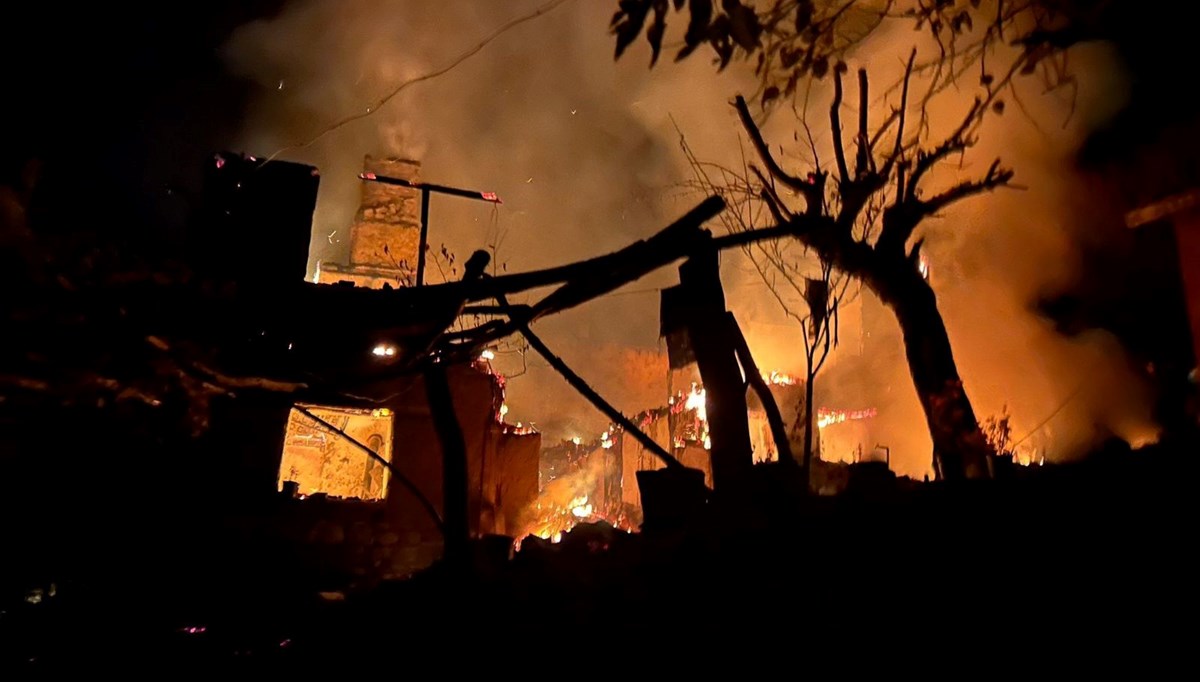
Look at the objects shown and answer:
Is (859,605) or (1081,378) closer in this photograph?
(859,605)

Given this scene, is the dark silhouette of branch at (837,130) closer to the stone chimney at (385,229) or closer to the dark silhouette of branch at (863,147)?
the dark silhouette of branch at (863,147)

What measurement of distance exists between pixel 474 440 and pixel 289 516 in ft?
14.9

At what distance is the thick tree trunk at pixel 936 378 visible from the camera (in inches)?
440

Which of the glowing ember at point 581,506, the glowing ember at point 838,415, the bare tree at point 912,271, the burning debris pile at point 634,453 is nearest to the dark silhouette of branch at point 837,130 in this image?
the bare tree at point 912,271

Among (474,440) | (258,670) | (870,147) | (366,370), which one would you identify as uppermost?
(870,147)

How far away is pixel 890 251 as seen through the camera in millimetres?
12023

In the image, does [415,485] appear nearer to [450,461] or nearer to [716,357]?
[716,357]

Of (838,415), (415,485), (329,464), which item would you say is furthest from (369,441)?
(838,415)

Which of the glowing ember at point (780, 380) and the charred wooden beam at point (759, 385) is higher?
the glowing ember at point (780, 380)

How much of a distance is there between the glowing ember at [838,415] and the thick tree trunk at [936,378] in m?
19.3

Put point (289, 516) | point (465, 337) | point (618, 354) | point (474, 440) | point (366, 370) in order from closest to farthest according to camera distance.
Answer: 1. point (465, 337)
2. point (366, 370)
3. point (289, 516)
4. point (474, 440)
5. point (618, 354)

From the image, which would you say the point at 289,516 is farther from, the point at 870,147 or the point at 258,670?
the point at 870,147

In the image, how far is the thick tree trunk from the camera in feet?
36.7

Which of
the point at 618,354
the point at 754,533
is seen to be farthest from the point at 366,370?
the point at 618,354
